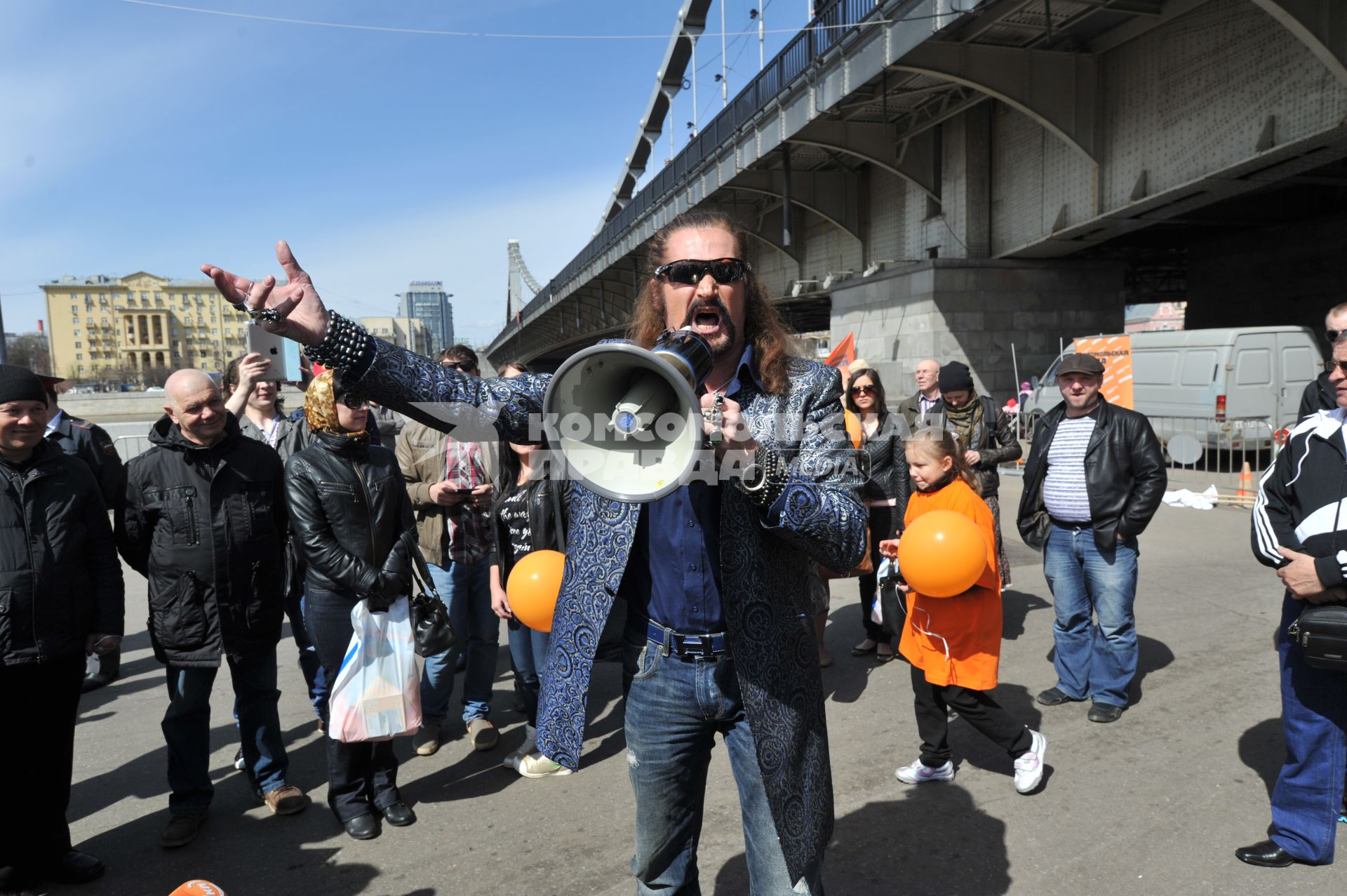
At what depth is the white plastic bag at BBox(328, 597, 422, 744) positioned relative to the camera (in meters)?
3.22

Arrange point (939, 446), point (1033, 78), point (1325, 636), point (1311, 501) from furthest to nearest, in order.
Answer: point (1033, 78), point (939, 446), point (1311, 501), point (1325, 636)

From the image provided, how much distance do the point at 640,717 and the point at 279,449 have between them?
12.2 feet

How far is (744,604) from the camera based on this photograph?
1806 millimetres

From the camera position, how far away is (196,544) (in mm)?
3418

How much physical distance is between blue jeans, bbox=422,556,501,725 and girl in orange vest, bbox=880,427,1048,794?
2188 millimetres

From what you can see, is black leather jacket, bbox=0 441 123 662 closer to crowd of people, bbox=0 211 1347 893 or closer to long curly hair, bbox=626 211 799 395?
crowd of people, bbox=0 211 1347 893

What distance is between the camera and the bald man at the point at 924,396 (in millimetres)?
6168

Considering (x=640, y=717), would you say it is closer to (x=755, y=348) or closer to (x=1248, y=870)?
(x=755, y=348)

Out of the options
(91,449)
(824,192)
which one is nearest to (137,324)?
(824,192)

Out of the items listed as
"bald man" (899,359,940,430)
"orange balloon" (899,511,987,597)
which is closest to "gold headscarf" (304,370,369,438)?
"orange balloon" (899,511,987,597)


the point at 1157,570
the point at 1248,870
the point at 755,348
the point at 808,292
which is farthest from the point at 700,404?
the point at 808,292

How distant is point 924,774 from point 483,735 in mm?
2194

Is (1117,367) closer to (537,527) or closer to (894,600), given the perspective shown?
(894,600)

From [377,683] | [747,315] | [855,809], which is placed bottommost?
[855,809]
